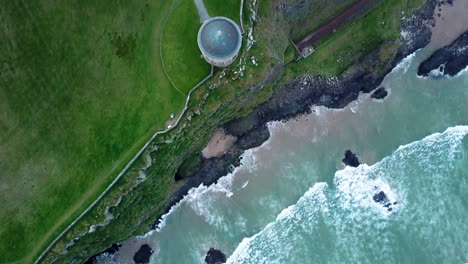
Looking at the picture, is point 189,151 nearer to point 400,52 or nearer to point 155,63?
point 155,63

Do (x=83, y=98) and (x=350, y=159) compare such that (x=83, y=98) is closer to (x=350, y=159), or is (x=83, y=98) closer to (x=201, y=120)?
(x=201, y=120)

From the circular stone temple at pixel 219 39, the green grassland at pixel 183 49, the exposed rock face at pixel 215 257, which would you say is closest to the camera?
the circular stone temple at pixel 219 39

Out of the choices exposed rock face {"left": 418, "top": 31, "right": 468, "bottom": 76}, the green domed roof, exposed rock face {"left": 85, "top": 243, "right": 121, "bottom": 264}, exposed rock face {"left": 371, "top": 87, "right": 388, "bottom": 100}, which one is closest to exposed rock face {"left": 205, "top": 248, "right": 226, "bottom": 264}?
exposed rock face {"left": 85, "top": 243, "right": 121, "bottom": 264}

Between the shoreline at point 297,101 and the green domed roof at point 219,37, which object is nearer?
the green domed roof at point 219,37

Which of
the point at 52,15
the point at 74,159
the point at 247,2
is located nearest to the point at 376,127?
the point at 247,2

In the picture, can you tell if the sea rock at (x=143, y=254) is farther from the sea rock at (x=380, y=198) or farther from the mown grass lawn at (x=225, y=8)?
the mown grass lawn at (x=225, y=8)

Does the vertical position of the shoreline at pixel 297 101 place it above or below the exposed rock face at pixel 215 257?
above

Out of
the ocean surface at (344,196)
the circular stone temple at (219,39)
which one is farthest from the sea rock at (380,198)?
the circular stone temple at (219,39)
